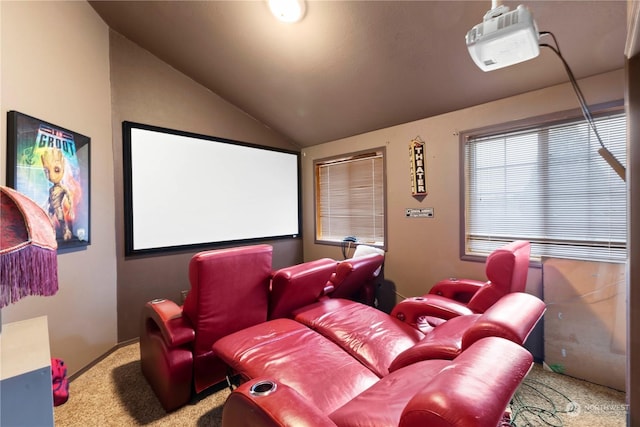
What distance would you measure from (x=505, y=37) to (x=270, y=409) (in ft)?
5.86

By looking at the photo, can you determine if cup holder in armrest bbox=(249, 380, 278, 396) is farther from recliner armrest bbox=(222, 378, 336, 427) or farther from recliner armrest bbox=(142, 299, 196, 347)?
recliner armrest bbox=(142, 299, 196, 347)

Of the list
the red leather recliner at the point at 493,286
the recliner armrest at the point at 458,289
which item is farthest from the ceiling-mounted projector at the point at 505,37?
the recliner armrest at the point at 458,289

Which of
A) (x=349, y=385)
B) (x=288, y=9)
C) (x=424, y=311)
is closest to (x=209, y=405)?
(x=349, y=385)

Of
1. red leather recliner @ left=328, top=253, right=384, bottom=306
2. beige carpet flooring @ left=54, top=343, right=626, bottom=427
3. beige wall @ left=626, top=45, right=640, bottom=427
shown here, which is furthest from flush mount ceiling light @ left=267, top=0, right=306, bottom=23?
beige carpet flooring @ left=54, top=343, right=626, bottom=427

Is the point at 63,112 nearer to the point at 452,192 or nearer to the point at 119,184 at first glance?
the point at 119,184

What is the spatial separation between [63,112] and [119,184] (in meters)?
0.78

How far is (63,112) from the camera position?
211 centimetres

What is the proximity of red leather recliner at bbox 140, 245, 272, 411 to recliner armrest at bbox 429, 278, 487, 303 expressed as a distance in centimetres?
168

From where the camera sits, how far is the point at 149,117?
290 cm

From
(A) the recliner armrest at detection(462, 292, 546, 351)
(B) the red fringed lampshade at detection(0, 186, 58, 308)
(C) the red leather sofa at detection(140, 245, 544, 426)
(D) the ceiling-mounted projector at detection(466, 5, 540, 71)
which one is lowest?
(C) the red leather sofa at detection(140, 245, 544, 426)

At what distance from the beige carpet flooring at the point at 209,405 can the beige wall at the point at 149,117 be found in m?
0.83

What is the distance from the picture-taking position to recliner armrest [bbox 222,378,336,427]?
2.68 feet

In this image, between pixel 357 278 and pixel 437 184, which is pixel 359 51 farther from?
pixel 357 278

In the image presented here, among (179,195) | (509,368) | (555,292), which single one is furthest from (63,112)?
(555,292)
